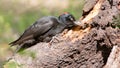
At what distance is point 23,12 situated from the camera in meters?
13.0

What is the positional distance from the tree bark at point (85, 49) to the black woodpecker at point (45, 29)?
0.66ft

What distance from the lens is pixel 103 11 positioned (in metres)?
6.74

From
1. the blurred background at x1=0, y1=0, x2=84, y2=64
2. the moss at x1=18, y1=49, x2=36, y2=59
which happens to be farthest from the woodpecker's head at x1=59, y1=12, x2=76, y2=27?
the blurred background at x1=0, y1=0, x2=84, y2=64

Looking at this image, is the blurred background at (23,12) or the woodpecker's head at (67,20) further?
the blurred background at (23,12)

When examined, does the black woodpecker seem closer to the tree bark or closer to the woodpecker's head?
the woodpecker's head

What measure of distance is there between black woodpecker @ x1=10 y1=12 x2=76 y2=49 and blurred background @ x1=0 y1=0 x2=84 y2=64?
10.3ft

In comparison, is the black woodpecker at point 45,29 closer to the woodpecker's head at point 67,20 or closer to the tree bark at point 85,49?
the woodpecker's head at point 67,20

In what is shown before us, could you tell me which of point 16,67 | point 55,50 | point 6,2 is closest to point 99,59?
point 55,50

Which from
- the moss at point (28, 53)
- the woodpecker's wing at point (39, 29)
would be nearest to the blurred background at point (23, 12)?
the woodpecker's wing at point (39, 29)

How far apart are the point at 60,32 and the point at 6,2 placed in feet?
22.0

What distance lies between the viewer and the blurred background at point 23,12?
11272 millimetres

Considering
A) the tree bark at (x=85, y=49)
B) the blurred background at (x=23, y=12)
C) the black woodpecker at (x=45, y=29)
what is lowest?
the tree bark at (x=85, y=49)

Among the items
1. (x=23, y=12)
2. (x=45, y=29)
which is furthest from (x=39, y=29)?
(x=23, y=12)

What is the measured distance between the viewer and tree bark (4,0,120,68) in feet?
21.4
